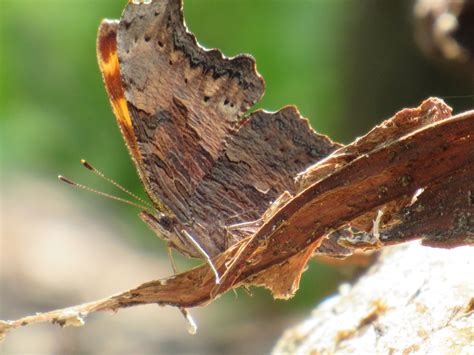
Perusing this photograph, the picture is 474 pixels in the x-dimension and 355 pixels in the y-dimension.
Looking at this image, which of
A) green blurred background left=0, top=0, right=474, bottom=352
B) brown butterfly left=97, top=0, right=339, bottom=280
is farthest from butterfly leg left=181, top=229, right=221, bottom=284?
green blurred background left=0, top=0, right=474, bottom=352

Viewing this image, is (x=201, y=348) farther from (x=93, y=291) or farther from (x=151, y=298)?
(x=151, y=298)

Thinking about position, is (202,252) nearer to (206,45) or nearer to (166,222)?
(166,222)

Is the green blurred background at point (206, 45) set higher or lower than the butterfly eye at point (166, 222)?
higher

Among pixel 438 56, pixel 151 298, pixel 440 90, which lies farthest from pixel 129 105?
pixel 440 90

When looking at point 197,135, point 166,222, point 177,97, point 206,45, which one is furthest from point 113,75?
point 206,45

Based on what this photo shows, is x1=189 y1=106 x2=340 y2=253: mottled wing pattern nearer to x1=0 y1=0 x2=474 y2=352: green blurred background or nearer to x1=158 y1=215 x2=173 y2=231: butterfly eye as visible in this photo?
x1=158 y1=215 x2=173 y2=231: butterfly eye

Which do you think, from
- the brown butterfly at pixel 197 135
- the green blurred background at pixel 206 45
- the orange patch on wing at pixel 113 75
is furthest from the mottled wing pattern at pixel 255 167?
the green blurred background at pixel 206 45

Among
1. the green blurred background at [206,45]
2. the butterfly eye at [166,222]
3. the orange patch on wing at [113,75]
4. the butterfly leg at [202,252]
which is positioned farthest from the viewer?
the green blurred background at [206,45]

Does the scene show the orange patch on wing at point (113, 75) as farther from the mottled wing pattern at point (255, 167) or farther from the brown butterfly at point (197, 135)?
the mottled wing pattern at point (255, 167)
